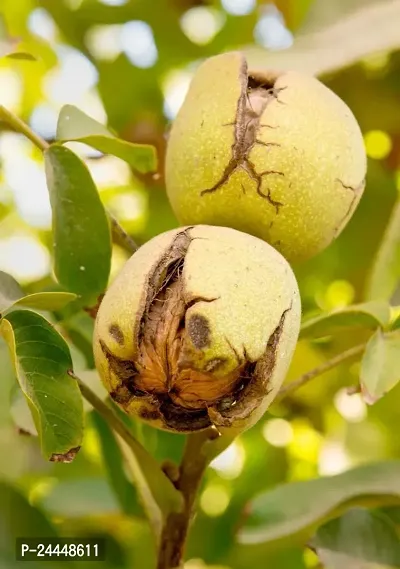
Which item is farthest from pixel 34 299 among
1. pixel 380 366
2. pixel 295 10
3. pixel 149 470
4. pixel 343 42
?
pixel 295 10

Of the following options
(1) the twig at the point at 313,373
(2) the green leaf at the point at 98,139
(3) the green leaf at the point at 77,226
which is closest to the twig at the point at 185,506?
(1) the twig at the point at 313,373

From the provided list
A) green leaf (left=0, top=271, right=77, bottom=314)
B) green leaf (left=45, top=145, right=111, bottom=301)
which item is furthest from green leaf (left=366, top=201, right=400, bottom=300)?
green leaf (left=0, top=271, right=77, bottom=314)

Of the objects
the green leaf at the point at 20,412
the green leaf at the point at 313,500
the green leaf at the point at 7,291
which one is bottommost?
the green leaf at the point at 313,500

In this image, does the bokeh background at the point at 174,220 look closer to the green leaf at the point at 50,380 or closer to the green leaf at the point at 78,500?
the green leaf at the point at 78,500

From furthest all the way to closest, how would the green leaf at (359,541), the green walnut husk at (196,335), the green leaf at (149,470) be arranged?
1. the green leaf at (359,541)
2. the green leaf at (149,470)
3. the green walnut husk at (196,335)

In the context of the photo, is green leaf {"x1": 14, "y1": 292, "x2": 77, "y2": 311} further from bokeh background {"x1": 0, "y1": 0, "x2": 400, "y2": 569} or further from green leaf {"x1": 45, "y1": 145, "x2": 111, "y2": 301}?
bokeh background {"x1": 0, "y1": 0, "x2": 400, "y2": 569}

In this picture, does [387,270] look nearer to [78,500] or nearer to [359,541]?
[359,541]
